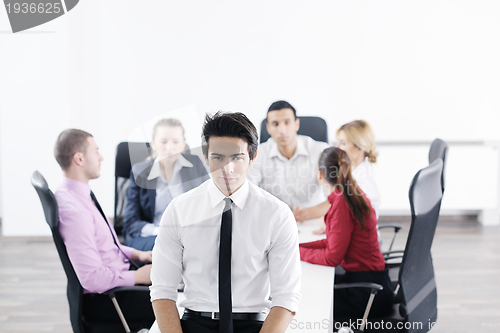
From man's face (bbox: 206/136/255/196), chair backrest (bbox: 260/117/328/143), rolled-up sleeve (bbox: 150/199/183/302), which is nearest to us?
man's face (bbox: 206/136/255/196)

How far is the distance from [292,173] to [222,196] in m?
1.54

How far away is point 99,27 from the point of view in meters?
4.02

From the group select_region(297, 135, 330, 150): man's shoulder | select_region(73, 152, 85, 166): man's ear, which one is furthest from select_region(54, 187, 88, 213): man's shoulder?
select_region(297, 135, 330, 150): man's shoulder

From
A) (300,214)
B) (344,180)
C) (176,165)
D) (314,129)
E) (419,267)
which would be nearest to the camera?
(176,165)

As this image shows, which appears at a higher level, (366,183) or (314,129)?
(314,129)

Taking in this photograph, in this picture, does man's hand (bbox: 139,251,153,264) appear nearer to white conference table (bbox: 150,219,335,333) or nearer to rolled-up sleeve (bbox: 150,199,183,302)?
white conference table (bbox: 150,219,335,333)

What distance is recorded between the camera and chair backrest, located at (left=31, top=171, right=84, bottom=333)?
1.49 metres

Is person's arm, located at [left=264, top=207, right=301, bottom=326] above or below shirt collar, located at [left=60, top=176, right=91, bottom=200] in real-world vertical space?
below

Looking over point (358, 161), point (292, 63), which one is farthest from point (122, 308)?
point (292, 63)

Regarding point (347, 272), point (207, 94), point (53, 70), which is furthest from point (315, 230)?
point (53, 70)

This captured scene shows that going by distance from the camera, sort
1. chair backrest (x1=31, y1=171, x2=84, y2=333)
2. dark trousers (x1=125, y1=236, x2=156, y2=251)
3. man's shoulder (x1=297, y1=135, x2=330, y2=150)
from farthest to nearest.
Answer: man's shoulder (x1=297, y1=135, x2=330, y2=150) → dark trousers (x1=125, y1=236, x2=156, y2=251) → chair backrest (x1=31, y1=171, x2=84, y2=333)

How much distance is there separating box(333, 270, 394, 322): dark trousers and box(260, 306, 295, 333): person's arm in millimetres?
619

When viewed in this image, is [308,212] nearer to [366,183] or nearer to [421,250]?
[366,183]

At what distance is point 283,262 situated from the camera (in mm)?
1206
